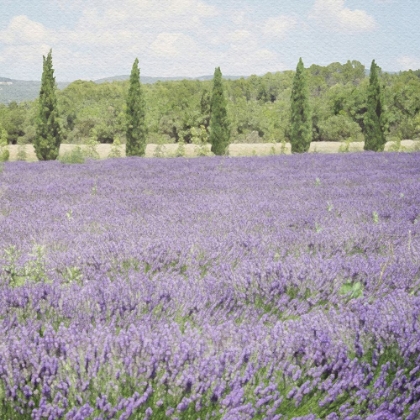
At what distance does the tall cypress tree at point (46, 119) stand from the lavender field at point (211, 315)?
A: 1442 cm

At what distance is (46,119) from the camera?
18.2 meters

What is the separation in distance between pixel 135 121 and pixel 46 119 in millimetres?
Result: 2966

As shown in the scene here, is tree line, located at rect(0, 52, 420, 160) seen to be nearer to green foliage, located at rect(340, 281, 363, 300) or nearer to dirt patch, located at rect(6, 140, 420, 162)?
dirt patch, located at rect(6, 140, 420, 162)

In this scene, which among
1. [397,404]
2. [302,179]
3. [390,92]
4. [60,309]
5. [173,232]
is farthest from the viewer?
[390,92]

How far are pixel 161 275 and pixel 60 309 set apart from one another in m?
0.57

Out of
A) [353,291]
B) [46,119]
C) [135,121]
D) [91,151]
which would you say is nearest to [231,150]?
[135,121]

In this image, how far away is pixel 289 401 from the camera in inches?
60.2

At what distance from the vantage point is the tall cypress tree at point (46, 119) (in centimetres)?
1798

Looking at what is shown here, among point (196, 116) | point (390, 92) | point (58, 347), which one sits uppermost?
point (390, 92)

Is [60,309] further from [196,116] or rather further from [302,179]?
[196,116]

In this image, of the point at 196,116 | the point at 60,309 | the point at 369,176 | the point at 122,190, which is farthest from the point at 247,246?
the point at 196,116

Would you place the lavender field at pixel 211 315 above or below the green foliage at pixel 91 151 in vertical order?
below

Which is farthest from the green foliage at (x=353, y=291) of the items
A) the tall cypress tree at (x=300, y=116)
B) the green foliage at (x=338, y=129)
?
the green foliage at (x=338, y=129)

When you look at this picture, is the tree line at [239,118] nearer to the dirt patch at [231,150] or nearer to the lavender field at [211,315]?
the dirt patch at [231,150]
